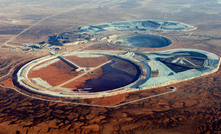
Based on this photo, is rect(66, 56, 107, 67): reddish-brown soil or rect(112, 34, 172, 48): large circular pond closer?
rect(66, 56, 107, 67): reddish-brown soil

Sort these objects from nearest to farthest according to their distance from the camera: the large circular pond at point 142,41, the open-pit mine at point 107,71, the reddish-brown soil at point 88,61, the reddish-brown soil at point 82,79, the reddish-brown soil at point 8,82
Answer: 1. the open-pit mine at point 107,71
2. the reddish-brown soil at point 8,82
3. the reddish-brown soil at point 82,79
4. the reddish-brown soil at point 88,61
5. the large circular pond at point 142,41

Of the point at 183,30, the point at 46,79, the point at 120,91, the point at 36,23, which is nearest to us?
the point at 120,91

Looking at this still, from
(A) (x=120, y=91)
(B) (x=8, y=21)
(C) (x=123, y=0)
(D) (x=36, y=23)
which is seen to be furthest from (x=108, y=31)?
(C) (x=123, y=0)

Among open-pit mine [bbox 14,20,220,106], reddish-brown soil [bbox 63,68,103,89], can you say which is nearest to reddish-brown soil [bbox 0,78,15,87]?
open-pit mine [bbox 14,20,220,106]

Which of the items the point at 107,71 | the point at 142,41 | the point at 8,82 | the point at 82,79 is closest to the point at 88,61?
the point at 107,71

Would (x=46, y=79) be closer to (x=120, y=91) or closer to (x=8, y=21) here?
(x=120, y=91)

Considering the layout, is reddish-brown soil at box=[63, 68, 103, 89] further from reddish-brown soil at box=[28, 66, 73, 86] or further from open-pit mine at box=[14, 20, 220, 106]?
reddish-brown soil at box=[28, 66, 73, 86]

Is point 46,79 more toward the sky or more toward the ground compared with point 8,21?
more toward the ground

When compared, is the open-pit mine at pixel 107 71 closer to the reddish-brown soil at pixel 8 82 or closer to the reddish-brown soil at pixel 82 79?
the reddish-brown soil at pixel 82 79

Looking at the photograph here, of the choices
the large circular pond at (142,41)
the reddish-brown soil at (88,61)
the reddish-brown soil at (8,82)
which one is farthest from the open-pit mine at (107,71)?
the reddish-brown soil at (8,82)
